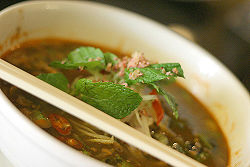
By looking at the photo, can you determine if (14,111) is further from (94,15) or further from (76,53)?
(94,15)

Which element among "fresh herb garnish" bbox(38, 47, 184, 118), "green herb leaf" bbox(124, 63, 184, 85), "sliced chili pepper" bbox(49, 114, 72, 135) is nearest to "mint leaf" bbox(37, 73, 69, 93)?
"fresh herb garnish" bbox(38, 47, 184, 118)

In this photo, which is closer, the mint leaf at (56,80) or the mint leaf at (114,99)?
the mint leaf at (114,99)

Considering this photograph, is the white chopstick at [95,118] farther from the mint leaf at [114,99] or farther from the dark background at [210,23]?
the dark background at [210,23]

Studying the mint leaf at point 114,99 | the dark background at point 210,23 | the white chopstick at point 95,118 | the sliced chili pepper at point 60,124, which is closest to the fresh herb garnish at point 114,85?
the mint leaf at point 114,99

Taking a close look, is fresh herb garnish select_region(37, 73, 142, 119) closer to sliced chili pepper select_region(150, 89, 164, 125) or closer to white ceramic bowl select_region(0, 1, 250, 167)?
sliced chili pepper select_region(150, 89, 164, 125)

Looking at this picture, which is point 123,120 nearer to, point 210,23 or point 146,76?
point 146,76

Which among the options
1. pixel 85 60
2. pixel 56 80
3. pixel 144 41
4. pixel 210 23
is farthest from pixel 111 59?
pixel 210 23
